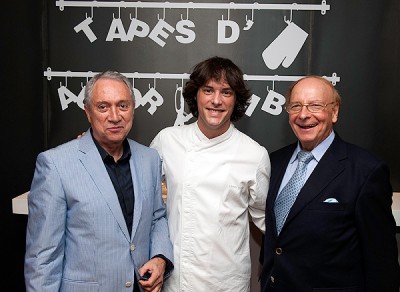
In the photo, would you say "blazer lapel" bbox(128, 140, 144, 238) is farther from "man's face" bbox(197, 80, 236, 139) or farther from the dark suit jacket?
the dark suit jacket

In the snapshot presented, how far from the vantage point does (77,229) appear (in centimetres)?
155

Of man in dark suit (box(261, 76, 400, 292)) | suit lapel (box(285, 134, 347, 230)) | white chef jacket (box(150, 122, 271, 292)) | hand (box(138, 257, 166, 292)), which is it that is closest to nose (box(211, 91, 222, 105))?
white chef jacket (box(150, 122, 271, 292))

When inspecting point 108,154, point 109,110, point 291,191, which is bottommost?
point 291,191

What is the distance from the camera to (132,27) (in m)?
2.83

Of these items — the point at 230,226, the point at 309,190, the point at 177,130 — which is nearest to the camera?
the point at 309,190

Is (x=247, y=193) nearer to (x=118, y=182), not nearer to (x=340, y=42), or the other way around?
(x=118, y=182)

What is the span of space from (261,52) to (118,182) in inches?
60.8

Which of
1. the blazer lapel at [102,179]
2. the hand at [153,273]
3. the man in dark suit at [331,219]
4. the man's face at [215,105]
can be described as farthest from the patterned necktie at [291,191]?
the blazer lapel at [102,179]

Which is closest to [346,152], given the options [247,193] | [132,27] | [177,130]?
[247,193]

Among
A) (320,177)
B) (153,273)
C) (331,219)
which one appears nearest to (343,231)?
(331,219)

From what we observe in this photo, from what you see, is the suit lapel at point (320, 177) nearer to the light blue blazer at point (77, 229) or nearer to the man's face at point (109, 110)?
the light blue blazer at point (77, 229)

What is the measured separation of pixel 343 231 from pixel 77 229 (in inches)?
37.9

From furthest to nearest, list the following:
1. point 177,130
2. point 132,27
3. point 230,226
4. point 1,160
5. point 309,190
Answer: point 132,27 < point 1,160 < point 177,130 < point 230,226 < point 309,190

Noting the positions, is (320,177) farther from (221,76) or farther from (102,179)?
(102,179)
